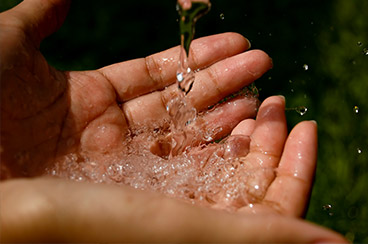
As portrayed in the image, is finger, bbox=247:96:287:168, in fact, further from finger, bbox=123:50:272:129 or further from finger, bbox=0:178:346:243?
finger, bbox=0:178:346:243

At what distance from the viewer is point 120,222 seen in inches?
28.3

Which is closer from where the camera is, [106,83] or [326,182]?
[106,83]

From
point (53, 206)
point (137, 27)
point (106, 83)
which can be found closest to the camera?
point (53, 206)

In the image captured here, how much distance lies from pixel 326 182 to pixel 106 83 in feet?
3.59

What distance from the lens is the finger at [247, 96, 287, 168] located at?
1082 millimetres

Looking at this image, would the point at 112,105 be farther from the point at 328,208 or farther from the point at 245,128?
the point at 328,208

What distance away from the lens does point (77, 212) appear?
0.72m

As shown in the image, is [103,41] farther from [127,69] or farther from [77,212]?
[77,212]

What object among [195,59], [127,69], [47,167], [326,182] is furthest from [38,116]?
[326,182]

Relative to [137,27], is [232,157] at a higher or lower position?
lower

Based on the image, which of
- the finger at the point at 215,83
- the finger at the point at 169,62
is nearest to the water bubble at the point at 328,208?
the finger at the point at 215,83

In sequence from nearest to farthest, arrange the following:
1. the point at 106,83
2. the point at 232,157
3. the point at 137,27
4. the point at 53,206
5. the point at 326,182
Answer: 1. the point at 53,206
2. the point at 232,157
3. the point at 106,83
4. the point at 326,182
5. the point at 137,27

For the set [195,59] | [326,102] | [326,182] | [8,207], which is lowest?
[326,182]

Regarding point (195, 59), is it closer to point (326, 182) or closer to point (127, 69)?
point (127, 69)
